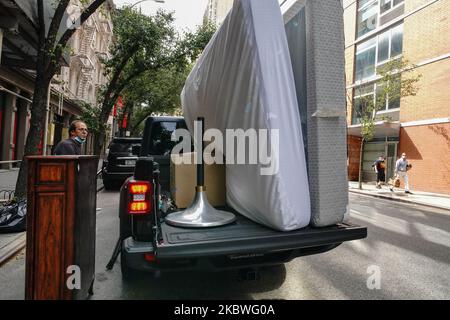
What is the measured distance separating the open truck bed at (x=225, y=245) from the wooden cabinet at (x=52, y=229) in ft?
1.55

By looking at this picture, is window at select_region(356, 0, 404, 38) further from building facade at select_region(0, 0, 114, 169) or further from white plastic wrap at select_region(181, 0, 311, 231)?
white plastic wrap at select_region(181, 0, 311, 231)

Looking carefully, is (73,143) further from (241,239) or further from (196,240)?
(241,239)

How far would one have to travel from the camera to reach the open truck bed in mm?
2271

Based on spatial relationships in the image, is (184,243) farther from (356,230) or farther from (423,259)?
(423,259)

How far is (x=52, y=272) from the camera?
2385 mm

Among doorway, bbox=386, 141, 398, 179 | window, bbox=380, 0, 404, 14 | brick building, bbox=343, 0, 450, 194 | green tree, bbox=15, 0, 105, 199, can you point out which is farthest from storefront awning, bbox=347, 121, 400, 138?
green tree, bbox=15, 0, 105, 199

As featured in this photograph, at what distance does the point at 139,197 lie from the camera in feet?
8.39

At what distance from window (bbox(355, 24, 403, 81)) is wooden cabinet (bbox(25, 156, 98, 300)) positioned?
1898cm

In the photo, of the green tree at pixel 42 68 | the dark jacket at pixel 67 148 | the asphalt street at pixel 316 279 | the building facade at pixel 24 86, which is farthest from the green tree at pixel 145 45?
the asphalt street at pixel 316 279

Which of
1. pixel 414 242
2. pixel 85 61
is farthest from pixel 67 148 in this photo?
pixel 85 61

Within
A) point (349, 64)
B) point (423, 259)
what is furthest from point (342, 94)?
point (349, 64)

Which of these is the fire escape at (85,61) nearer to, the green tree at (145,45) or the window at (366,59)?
the green tree at (145,45)
